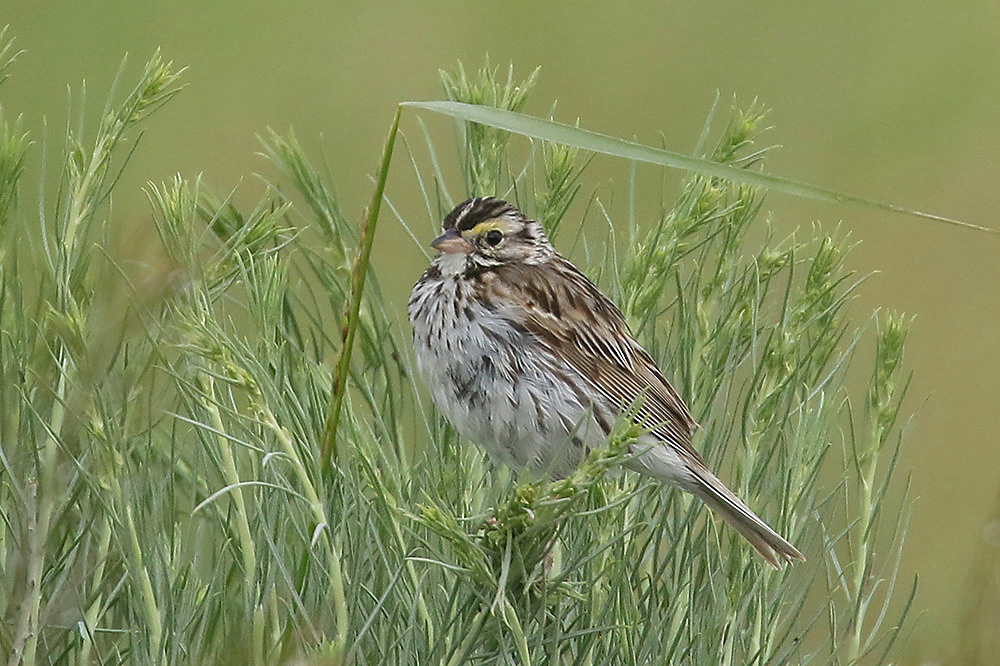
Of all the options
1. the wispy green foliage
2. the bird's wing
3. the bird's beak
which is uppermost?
the wispy green foliage

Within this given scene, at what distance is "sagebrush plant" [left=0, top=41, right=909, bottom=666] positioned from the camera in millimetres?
1401

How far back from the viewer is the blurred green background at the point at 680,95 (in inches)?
206

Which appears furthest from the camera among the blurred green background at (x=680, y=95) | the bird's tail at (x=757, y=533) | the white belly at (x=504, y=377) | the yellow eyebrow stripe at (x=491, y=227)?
the blurred green background at (x=680, y=95)

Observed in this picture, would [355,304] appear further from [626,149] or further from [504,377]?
[504,377]

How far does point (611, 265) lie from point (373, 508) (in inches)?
28.3

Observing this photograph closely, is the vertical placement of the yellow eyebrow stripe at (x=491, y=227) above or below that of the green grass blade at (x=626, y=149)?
below

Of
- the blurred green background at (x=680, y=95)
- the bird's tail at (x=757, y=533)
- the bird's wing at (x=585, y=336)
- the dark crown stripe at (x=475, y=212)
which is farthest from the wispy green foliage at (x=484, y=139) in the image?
the blurred green background at (x=680, y=95)

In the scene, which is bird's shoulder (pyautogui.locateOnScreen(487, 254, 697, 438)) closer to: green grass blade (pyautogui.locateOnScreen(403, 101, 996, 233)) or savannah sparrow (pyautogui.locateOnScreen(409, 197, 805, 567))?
savannah sparrow (pyautogui.locateOnScreen(409, 197, 805, 567))

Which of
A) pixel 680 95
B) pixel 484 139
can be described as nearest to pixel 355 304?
pixel 484 139

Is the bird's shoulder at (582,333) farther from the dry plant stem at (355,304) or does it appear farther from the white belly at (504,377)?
the dry plant stem at (355,304)

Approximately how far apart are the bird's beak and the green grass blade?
0.97 meters

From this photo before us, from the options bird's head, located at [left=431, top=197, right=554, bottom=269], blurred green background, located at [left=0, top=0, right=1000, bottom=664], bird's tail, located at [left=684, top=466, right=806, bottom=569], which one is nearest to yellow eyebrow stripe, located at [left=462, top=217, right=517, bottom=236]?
bird's head, located at [left=431, top=197, right=554, bottom=269]

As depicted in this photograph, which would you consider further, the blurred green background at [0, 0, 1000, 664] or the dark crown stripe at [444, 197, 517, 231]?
the blurred green background at [0, 0, 1000, 664]

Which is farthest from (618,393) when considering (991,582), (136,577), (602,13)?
(602,13)
